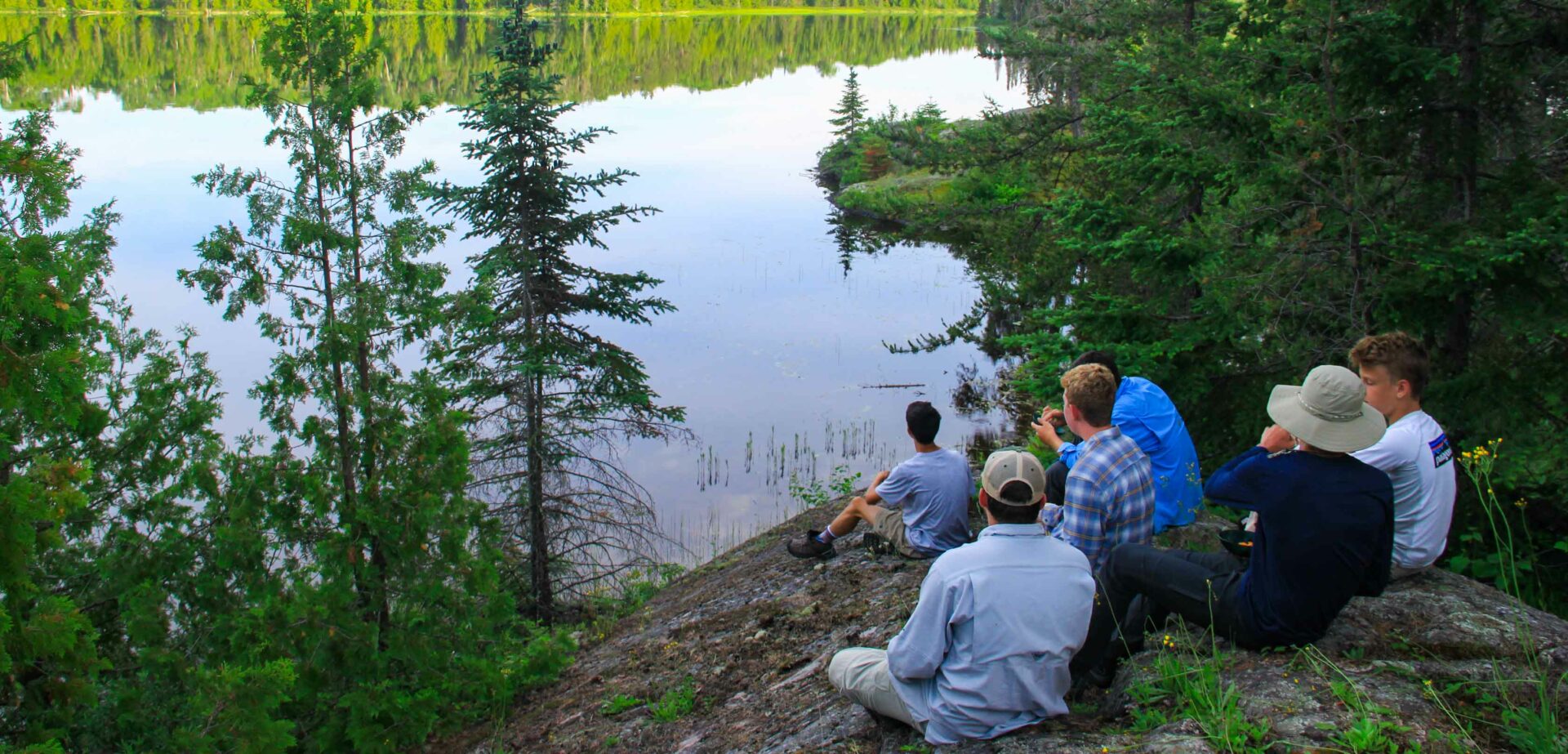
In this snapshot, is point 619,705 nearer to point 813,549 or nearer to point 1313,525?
point 813,549

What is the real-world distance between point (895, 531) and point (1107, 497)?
2750 mm

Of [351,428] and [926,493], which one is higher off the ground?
[926,493]

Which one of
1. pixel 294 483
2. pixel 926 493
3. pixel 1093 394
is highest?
pixel 1093 394

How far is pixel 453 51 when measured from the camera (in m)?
81.5

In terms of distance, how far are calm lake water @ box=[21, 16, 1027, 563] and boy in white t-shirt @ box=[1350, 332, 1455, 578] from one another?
10.3 m

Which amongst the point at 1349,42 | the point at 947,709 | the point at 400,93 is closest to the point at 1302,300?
the point at 1349,42

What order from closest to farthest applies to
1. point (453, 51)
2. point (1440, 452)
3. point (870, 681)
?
point (870, 681)
point (1440, 452)
point (453, 51)

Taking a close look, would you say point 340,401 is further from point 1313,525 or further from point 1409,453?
point 1409,453

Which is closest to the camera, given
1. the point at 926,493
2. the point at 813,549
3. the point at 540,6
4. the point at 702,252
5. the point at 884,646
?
the point at 884,646

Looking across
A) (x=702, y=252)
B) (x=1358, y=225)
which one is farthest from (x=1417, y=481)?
(x=702, y=252)

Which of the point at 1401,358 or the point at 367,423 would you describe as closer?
the point at 1401,358

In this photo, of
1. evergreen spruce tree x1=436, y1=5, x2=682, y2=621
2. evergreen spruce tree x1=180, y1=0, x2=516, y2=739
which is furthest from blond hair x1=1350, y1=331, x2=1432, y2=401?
evergreen spruce tree x1=436, y1=5, x2=682, y2=621

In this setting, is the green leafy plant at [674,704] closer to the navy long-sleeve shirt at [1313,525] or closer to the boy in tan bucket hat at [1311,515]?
the boy in tan bucket hat at [1311,515]

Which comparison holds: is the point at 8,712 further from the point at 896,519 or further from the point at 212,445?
the point at 896,519
